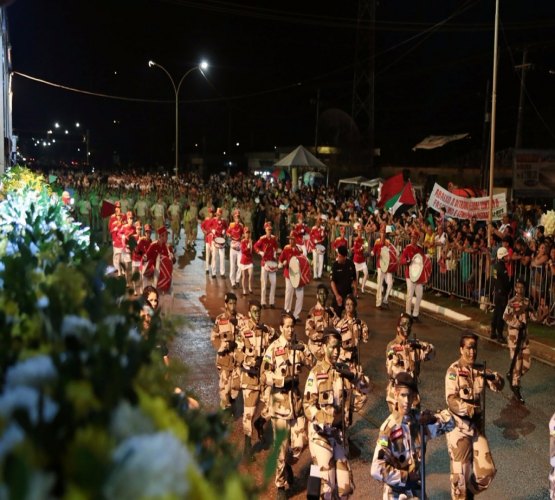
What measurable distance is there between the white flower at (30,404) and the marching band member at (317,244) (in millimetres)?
18057

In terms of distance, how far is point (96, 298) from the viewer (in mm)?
1905

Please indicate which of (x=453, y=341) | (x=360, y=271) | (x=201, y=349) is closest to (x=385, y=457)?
(x=201, y=349)

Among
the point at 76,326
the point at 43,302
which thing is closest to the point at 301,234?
the point at 43,302

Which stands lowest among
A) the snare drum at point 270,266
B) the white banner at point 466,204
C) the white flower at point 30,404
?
the snare drum at point 270,266

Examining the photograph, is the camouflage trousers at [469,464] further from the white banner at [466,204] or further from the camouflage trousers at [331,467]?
the white banner at [466,204]

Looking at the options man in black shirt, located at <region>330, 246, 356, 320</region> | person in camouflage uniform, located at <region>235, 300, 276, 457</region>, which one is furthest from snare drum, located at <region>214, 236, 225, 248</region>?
person in camouflage uniform, located at <region>235, 300, 276, 457</region>

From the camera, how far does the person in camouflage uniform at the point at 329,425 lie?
20.1ft

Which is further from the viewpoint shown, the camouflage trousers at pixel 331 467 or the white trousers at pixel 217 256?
the white trousers at pixel 217 256

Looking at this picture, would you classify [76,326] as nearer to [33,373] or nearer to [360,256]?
[33,373]

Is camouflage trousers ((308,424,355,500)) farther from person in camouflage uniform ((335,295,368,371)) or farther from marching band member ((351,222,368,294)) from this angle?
marching band member ((351,222,368,294))

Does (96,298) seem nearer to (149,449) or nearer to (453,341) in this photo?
(149,449)

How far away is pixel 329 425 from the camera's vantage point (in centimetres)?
622

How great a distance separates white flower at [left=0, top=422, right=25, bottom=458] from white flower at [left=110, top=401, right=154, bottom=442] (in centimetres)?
17

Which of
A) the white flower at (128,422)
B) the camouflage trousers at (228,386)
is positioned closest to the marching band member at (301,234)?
the camouflage trousers at (228,386)
